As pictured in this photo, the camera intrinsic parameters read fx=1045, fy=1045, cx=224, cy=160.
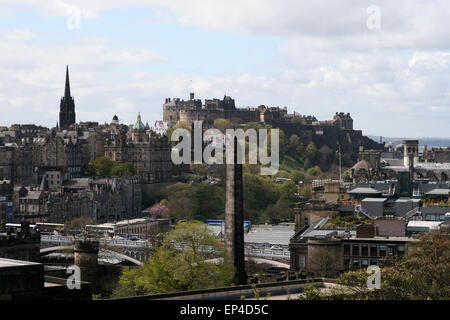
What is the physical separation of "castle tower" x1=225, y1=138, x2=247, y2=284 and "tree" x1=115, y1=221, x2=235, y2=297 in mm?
1085

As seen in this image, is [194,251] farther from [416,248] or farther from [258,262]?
[258,262]

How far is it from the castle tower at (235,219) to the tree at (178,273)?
1085mm

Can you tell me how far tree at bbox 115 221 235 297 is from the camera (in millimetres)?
41031

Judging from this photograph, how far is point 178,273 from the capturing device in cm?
4141

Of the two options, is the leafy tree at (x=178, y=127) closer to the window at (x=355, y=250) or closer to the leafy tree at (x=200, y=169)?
the leafy tree at (x=200, y=169)

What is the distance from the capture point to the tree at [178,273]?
41031mm

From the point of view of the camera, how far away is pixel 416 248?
45.4 metres

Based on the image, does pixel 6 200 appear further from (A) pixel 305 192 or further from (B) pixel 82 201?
(A) pixel 305 192
